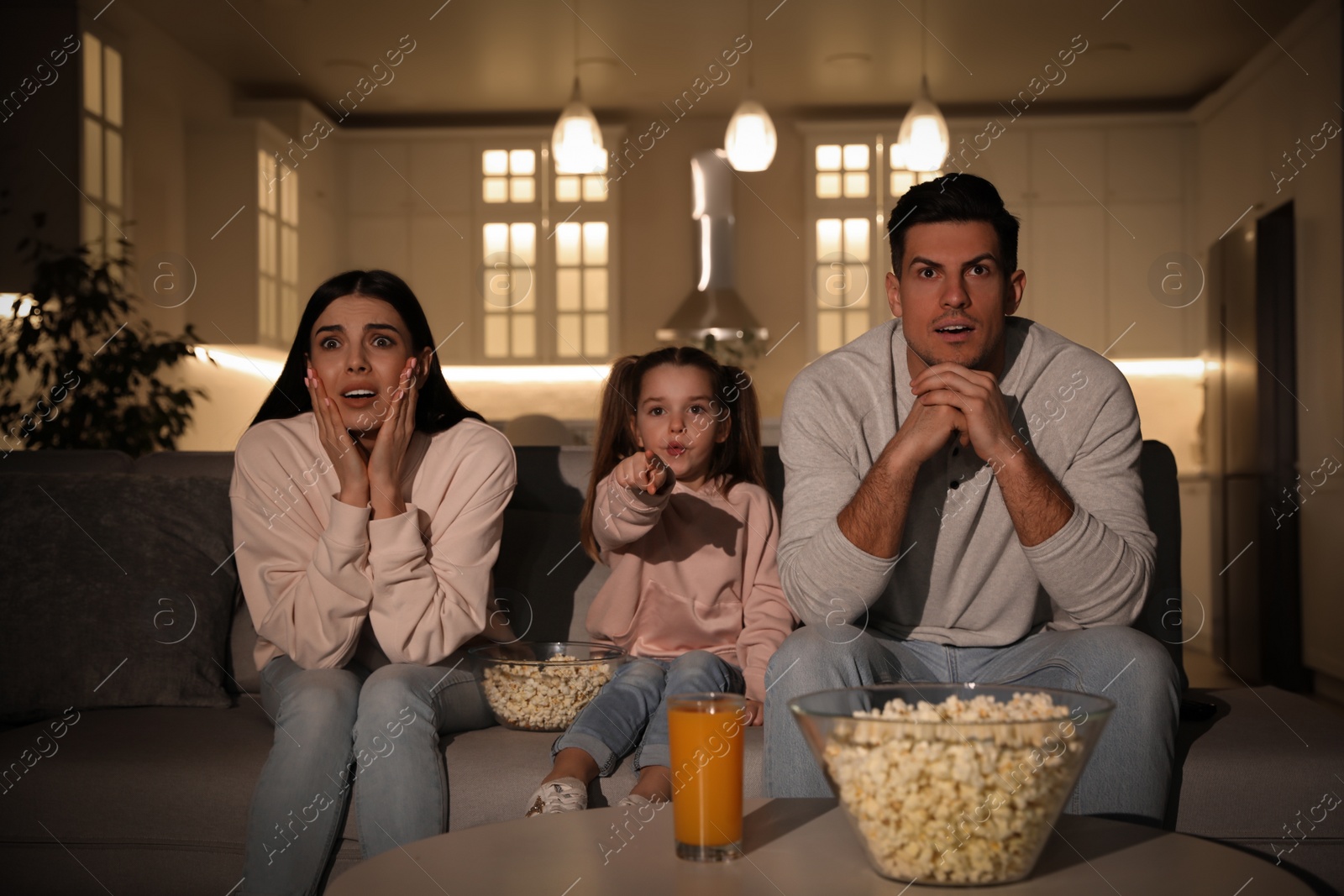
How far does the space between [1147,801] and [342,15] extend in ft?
14.4

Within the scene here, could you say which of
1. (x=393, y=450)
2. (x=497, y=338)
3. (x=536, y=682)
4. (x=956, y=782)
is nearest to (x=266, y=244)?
(x=497, y=338)

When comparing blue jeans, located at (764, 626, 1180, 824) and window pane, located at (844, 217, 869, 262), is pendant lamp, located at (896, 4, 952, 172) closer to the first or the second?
window pane, located at (844, 217, 869, 262)

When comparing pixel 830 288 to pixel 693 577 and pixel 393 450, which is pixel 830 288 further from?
pixel 393 450

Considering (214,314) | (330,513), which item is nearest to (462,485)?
(330,513)

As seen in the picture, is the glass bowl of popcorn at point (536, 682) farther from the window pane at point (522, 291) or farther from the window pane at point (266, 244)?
the window pane at point (522, 291)

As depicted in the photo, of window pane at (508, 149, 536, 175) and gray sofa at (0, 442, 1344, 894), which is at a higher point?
window pane at (508, 149, 536, 175)

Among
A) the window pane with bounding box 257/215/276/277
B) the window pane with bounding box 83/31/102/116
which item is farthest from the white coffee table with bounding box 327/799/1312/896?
the window pane with bounding box 257/215/276/277

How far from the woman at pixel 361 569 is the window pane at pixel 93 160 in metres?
2.83

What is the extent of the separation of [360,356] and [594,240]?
170 inches

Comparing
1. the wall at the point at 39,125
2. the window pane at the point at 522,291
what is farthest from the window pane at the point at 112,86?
the window pane at the point at 522,291

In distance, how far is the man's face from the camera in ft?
5.17

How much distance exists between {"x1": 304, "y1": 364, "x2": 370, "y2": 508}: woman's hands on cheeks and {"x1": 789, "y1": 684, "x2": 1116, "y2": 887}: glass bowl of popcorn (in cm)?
93

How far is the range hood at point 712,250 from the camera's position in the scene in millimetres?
5793

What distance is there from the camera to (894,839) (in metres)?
0.86
